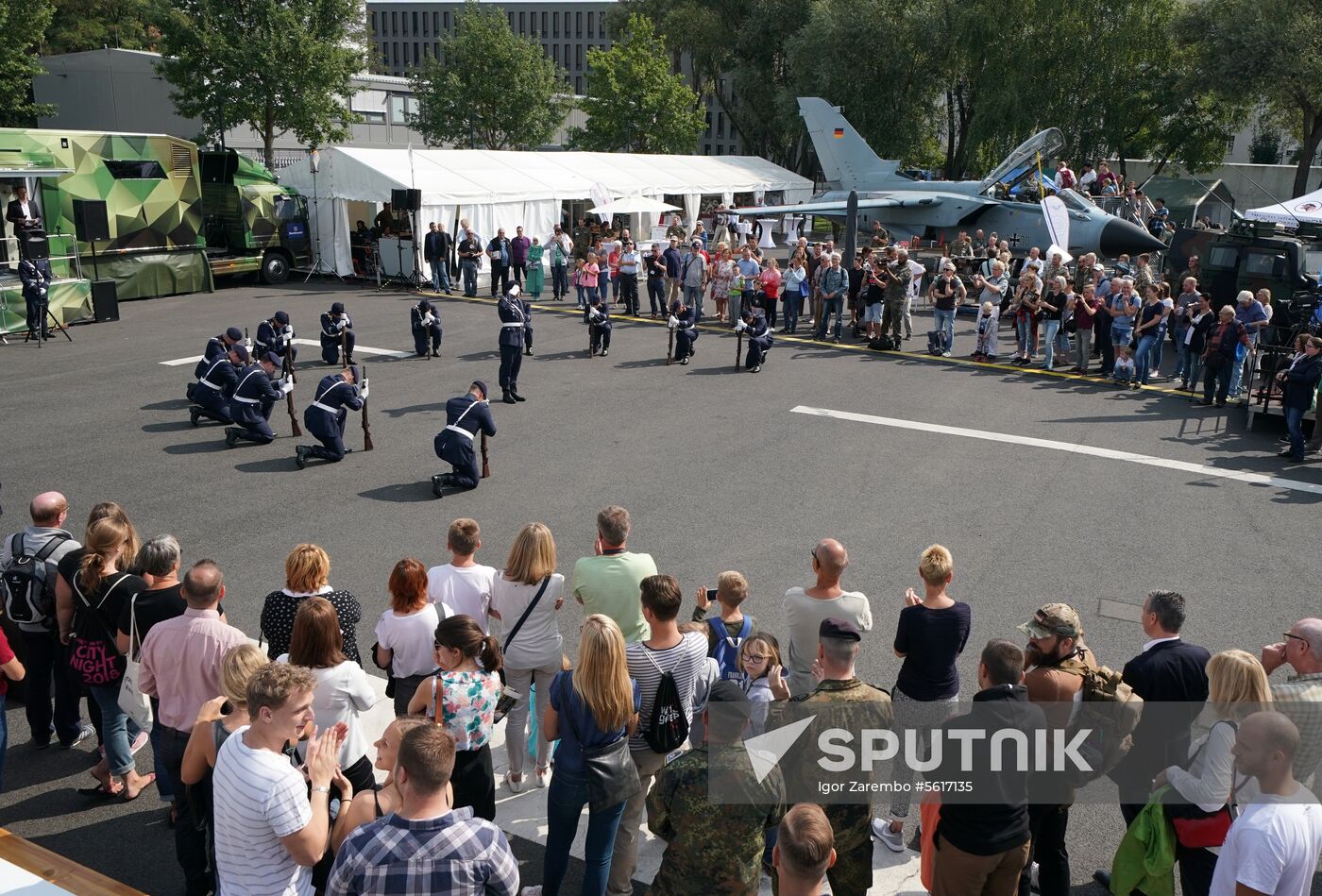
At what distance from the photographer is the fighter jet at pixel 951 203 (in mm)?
24500

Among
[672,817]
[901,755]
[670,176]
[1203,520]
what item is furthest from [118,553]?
[670,176]

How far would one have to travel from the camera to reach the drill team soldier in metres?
10.9

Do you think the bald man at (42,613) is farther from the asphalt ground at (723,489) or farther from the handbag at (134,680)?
the handbag at (134,680)

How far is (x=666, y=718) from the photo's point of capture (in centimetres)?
464

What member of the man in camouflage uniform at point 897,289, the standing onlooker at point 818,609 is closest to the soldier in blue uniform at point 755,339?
the man in camouflage uniform at point 897,289

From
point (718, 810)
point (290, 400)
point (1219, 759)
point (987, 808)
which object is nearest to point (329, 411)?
point (290, 400)

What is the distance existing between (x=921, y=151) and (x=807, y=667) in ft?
151

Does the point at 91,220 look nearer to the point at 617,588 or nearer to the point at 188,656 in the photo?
the point at 188,656

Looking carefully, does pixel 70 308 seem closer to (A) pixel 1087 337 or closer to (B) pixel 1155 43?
(A) pixel 1087 337

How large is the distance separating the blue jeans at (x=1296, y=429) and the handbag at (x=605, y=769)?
11776 mm

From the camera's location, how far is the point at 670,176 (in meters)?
34.8

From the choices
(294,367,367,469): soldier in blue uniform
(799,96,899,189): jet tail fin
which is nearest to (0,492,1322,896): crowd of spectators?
(294,367,367,469): soldier in blue uniform

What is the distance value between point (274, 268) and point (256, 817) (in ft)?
81.5

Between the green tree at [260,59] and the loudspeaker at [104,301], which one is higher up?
the green tree at [260,59]
